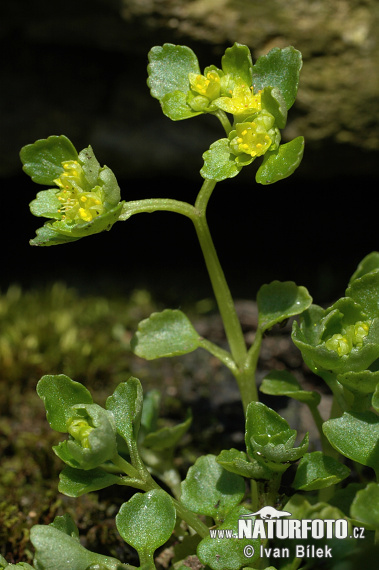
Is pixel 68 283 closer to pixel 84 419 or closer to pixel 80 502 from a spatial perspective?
pixel 80 502

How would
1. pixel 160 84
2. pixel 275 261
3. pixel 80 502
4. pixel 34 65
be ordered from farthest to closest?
pixel 275 261 < pixel 34 65 < pixel 80 502 < pixel 160 84

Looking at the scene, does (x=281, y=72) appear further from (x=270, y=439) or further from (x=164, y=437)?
(x=164, y=437)

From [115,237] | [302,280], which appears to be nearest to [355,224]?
[302,280]

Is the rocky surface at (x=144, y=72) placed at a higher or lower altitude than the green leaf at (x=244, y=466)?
higher

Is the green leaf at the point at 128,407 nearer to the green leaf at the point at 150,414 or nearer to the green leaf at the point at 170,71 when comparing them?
the green leaf at the point at 150,414

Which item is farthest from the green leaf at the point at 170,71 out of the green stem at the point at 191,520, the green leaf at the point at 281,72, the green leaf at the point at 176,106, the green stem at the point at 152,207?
the green stem at the point at 191,520

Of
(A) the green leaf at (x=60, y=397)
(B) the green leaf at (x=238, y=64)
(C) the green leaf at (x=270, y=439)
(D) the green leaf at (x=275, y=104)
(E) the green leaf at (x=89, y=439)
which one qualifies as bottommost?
(C) the green leaf at (x=270, y=439)
